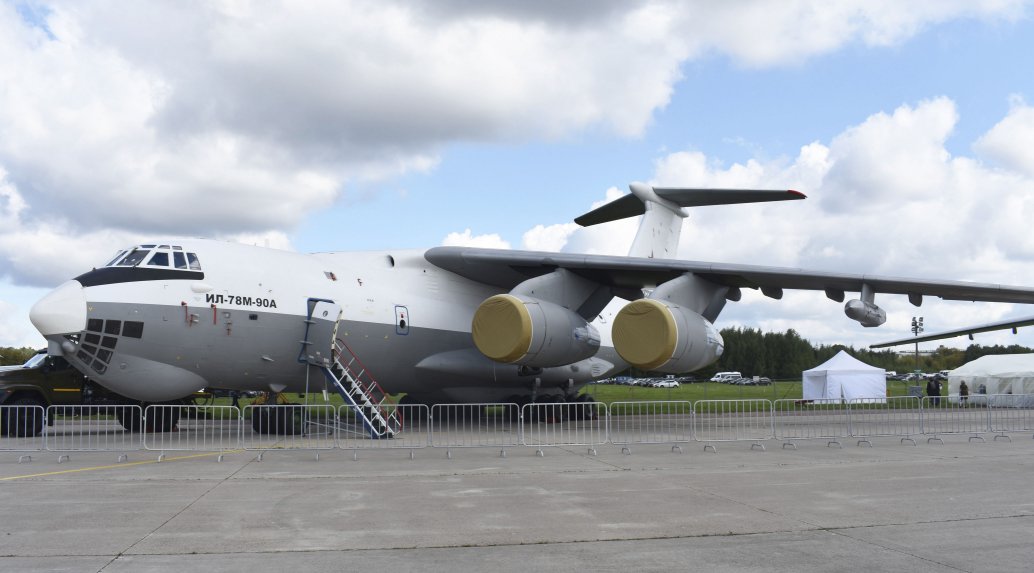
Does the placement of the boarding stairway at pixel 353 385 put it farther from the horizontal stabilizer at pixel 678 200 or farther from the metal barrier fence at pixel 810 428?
the horizontal stabilizer at pixel 678 200

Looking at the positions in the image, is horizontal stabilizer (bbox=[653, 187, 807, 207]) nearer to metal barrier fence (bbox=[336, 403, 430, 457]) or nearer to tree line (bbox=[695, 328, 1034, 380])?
metal barrier fence (bbox=[336, 403, 430, 457])

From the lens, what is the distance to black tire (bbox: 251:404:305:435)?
13.8 m

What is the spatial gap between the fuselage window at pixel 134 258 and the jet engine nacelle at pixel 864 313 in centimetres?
1199

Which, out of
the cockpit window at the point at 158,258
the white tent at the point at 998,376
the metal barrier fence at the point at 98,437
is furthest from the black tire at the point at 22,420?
the white tent at the point at 998,376

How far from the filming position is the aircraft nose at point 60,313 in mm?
11625

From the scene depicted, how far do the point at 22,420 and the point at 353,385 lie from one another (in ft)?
19.6

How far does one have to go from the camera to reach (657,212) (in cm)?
1973

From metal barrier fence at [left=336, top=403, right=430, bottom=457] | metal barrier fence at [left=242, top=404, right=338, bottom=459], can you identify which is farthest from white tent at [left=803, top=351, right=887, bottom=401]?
metal barrier fence at [left=242, top=404, right=338, bottom=459]

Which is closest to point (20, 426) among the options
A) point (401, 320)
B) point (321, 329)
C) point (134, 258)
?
point (134, 258)

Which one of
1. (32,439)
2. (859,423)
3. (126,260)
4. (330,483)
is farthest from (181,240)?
(859,423)

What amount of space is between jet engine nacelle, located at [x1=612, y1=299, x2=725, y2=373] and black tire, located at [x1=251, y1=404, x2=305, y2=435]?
5577 millimetres

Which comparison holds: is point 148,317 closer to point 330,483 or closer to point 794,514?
point 330,483

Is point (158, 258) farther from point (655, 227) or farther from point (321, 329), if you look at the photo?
point (655, 227)

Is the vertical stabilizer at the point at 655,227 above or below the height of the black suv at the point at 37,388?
above
